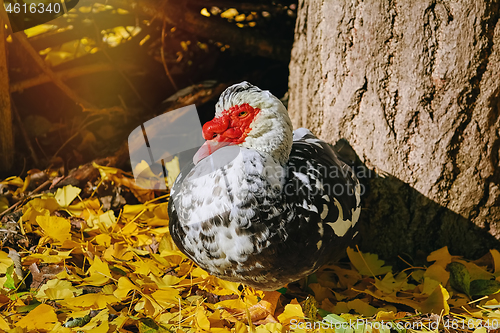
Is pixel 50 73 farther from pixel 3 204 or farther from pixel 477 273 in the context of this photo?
pixel 477 273

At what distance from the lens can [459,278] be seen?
1438 millimetres

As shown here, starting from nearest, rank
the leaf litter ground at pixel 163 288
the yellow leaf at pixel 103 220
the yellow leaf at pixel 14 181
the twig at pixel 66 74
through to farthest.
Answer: the leaf litter ground at pixel 163 288 → the yellow leaf at pixel 103 220 → the yellow leaf at pixel 14 181 → the twig at pixel 66 74

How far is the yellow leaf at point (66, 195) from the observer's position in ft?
5.79

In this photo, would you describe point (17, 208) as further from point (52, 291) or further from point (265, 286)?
point (265, 286)

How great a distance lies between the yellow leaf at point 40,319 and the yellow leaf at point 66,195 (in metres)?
0.64

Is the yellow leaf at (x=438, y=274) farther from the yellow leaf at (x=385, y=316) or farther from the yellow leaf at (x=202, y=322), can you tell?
the yellow leaf at (x=202, y=322)

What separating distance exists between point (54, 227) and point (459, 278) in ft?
4.97

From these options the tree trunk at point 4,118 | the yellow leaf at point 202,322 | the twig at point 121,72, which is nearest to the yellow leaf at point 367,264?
the yellow leaf at point 202,322

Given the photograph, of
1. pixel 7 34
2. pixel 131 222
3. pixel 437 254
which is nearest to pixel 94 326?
pixel 131 222

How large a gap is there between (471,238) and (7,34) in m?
2.19

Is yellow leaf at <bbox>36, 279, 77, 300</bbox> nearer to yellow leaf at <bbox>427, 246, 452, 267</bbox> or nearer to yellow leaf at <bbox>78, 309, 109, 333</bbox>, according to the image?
yellow leaf at <bbox>78, 309, 109, 333</bbox>

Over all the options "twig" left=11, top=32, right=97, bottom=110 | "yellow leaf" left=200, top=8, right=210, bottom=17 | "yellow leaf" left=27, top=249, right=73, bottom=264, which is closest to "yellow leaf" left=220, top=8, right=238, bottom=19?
"yellow leaf" left=200, top=8, right=210, bottom=17

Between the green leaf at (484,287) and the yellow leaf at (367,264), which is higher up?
the green leaf at (484,287)

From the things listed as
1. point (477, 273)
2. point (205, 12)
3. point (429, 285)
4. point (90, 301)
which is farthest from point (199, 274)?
point (205, 12)
